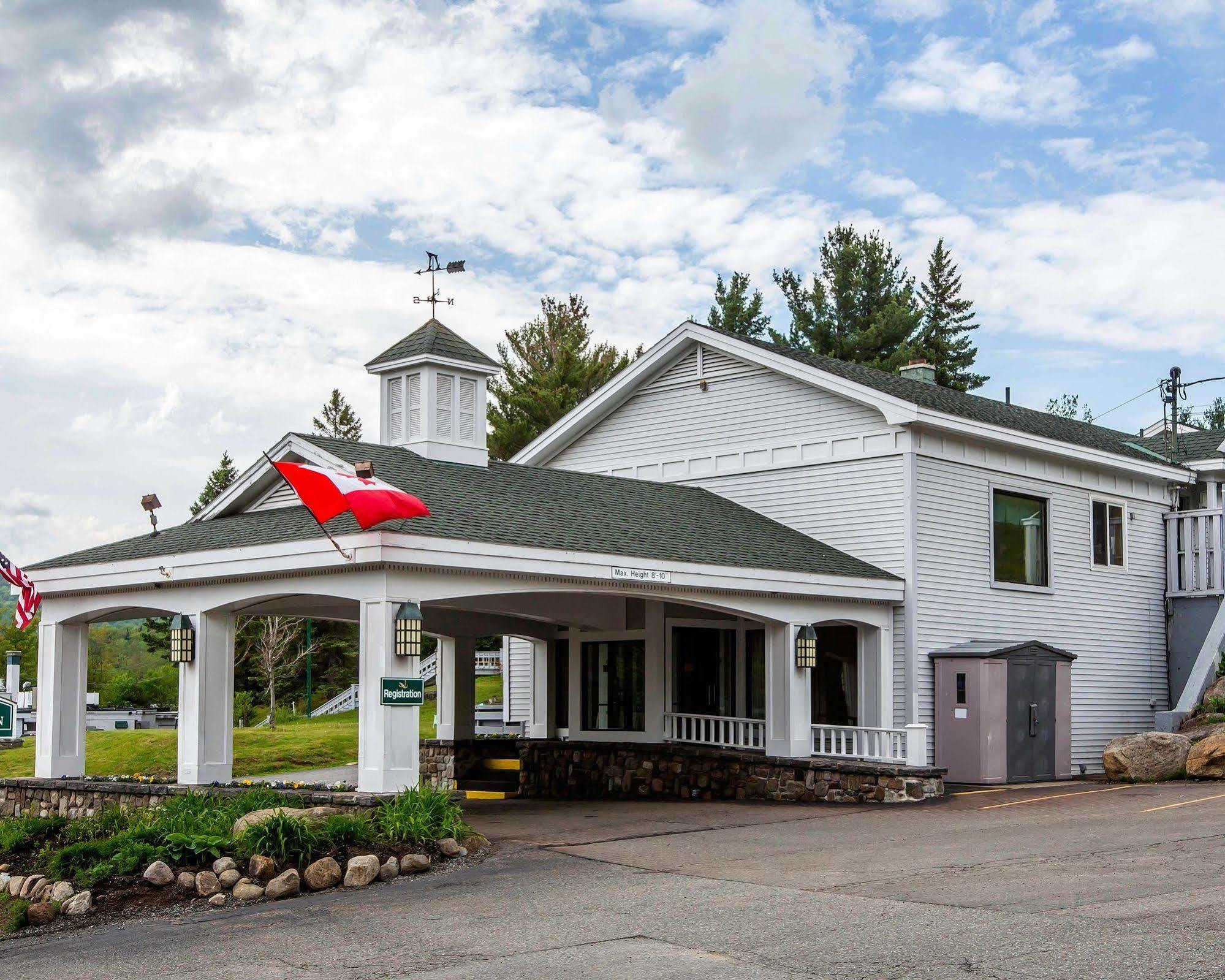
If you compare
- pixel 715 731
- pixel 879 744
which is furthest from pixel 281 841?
pixel 715 731

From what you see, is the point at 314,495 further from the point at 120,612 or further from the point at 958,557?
the point at 958,557

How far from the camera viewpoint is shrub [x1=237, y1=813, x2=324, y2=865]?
1256cm

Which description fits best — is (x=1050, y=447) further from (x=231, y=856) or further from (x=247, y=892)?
(x=247, y=892)

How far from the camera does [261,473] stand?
60.5 feet

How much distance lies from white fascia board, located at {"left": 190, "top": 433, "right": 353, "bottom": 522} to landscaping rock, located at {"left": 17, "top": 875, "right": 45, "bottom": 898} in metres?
6.22

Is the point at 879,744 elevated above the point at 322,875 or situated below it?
above

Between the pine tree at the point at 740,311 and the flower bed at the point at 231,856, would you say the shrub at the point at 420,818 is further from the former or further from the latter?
the pine tree at the point at 740,311

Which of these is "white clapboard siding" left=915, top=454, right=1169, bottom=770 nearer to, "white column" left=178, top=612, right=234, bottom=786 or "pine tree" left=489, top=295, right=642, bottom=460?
"white column" left=178, top=612, right=234, bottom=786

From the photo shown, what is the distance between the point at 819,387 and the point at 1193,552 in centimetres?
850

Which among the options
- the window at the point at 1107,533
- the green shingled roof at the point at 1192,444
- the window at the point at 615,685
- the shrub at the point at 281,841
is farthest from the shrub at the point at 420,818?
the green shingled roof at the point at 1192,444

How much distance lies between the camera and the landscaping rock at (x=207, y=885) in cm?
1212

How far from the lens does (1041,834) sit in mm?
14375

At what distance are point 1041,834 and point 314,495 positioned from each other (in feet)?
27.0

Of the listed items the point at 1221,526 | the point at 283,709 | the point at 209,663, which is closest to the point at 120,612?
the point at 209,663
